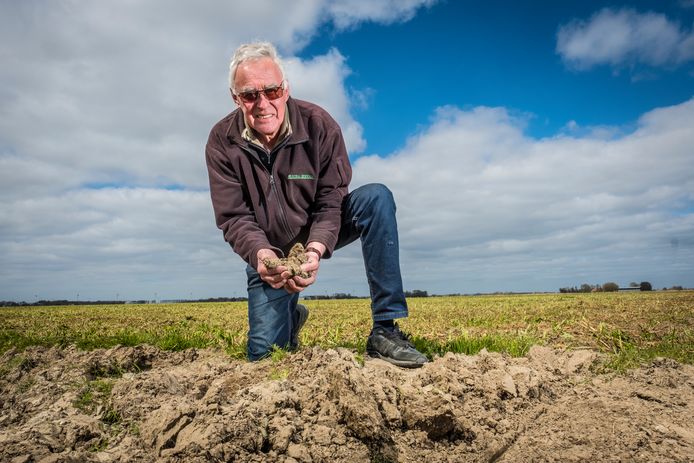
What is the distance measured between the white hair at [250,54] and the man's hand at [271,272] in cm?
152

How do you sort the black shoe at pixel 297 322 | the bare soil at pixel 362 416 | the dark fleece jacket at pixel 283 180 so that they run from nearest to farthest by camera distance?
the bare soil at pixel 362 416 < the dark fleece jacket at pixel 283 180 < the black shoe at pixel 297 322

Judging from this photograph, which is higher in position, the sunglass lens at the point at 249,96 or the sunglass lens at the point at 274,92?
the sunglass lens at the point at 274,92

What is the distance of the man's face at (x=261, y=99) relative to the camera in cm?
393

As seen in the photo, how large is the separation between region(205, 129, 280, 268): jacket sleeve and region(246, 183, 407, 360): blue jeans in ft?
2.08

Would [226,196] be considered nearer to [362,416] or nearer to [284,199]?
[284,199]

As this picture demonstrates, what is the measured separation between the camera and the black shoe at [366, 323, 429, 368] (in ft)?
12.1

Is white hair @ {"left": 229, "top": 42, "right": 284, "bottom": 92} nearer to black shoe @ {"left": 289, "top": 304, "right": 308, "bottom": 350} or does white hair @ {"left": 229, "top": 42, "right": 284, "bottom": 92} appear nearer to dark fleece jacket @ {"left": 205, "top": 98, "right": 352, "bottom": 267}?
dark fleece jacket @ {"left": 205, "top": 98, "right": 352, "bottom": 267}

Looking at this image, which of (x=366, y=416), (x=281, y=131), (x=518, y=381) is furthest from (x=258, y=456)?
(x=281, y=131)

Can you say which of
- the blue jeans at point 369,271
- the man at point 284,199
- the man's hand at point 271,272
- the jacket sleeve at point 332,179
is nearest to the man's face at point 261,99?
the man at point 284,199

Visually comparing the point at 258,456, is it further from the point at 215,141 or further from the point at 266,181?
the point at 215,141

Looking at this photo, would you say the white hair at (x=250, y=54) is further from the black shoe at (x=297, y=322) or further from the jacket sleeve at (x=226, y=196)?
the black shoe at (x=297, y=322)

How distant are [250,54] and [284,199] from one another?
1322mm

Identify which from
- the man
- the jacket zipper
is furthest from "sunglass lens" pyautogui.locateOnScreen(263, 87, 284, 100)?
the jacket zipper

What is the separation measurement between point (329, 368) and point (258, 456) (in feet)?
2.34
